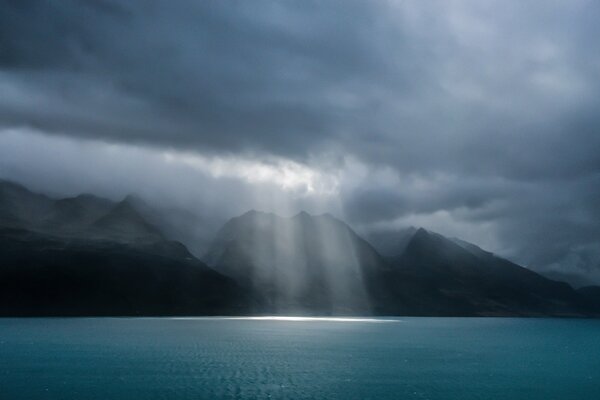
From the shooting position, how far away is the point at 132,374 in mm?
113250

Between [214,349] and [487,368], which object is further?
[214,349]

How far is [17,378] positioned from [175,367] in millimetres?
33581

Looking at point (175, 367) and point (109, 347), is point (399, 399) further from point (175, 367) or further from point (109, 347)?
point (109, 347)

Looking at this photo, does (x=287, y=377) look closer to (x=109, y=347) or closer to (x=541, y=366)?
(x=541, y=366)

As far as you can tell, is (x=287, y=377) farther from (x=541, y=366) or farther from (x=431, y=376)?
(x=541, y=366)

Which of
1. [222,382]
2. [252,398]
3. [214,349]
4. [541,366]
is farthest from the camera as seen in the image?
[214,349]

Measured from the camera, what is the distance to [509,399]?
90.4 m

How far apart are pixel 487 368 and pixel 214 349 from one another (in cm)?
8445

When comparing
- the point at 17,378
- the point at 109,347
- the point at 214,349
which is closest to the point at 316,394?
the point at 17,378

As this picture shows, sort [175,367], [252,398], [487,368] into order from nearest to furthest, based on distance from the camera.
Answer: [252,398], [175,367], [487,368]

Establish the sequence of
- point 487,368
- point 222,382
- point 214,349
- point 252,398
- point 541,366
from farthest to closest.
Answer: point 214,349 → point 541,366 → point 487,368 → point 222,382 → point 252,398

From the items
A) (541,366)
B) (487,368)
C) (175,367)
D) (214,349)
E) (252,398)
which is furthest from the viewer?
(214,349)

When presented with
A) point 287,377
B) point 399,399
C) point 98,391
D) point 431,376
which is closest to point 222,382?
point 287,377

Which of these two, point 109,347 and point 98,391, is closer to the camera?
point 98,391
